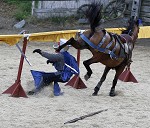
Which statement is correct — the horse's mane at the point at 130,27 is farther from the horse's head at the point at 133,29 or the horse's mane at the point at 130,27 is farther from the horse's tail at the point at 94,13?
the horse's tail at the point at 94,13

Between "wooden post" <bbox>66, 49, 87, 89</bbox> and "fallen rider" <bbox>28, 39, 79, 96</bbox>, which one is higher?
"fallen rider" <bbox>28, 39, 79, 96</bbox>

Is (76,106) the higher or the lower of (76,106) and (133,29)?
the lower

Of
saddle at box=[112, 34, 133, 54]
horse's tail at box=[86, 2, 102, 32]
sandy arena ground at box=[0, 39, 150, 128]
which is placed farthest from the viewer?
saddle at box=[112, 34, 133, 54]

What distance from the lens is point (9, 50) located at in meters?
13.5

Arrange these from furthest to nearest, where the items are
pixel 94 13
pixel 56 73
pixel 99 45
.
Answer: pixel 56 73 < pixel 94 13 < pixel 99 45

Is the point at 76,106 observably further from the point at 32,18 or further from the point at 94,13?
the point at 32,18

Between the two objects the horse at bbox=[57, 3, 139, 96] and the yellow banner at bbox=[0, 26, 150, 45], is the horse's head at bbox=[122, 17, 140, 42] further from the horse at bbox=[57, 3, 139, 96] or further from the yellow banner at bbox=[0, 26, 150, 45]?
the yellow banner at bbox=[0, 26, 150, 45]

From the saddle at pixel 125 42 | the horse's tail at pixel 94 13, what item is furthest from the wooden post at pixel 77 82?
the horse's tail at pixel 94 13

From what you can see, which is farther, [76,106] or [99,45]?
[99,45]

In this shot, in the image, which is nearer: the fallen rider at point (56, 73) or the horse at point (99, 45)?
the horse at point (99, 45)

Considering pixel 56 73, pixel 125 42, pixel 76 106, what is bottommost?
pixel 76 106

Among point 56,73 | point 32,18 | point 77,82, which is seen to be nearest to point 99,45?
point 56,73

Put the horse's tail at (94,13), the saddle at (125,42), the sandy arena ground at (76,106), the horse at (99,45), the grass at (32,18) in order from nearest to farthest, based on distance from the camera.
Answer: the sandy arena ground at (76,106), the horse at (99,45), the horse's tail at (94,13), the saddle at (125,42), the grass at (32,18)

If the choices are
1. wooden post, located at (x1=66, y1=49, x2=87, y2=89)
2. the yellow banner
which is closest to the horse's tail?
the yellow banner
